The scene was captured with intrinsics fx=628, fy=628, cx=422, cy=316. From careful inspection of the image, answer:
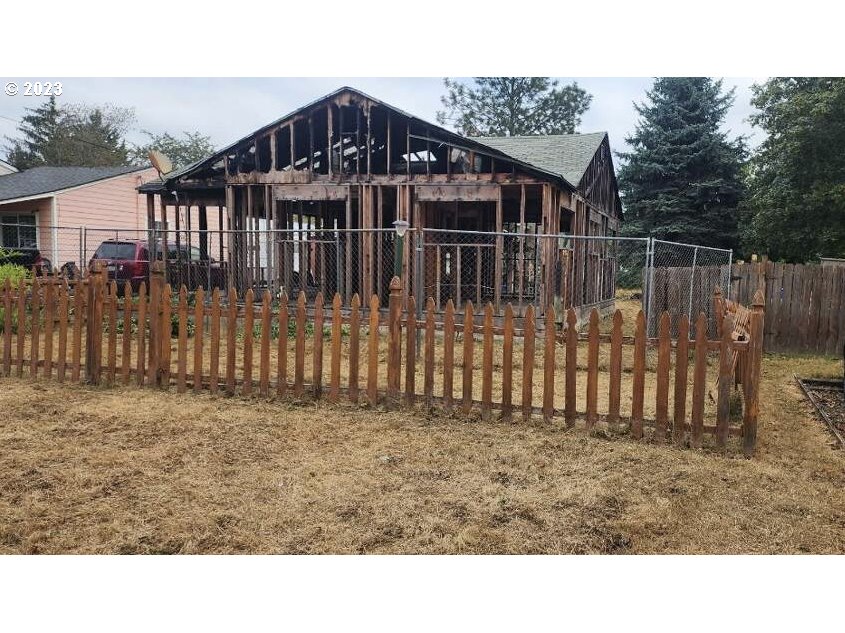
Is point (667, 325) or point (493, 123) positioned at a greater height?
point (493, 123)

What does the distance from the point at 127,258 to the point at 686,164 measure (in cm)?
1822

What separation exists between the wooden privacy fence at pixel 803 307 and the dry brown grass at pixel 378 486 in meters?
5.32

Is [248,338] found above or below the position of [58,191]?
below

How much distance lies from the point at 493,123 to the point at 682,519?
1839 cm

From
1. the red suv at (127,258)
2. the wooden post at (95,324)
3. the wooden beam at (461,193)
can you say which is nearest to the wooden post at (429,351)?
the wooden post at (95,324)

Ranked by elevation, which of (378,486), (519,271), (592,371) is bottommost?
(378,486)

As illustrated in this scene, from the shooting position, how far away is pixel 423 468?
4312mm

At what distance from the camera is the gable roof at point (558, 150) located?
13477mm

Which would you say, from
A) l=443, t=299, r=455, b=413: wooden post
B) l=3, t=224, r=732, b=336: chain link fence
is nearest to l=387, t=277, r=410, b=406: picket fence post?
l=443, t=299, r=455, b=413: wooden post

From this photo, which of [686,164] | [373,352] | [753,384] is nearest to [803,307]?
[753,384]

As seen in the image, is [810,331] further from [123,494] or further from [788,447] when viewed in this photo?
[123,494]

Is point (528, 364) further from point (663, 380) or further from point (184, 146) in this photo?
point (184, 146)

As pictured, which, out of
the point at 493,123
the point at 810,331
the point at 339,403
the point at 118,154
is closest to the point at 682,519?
the point at 339,403

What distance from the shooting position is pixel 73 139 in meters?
20.5
